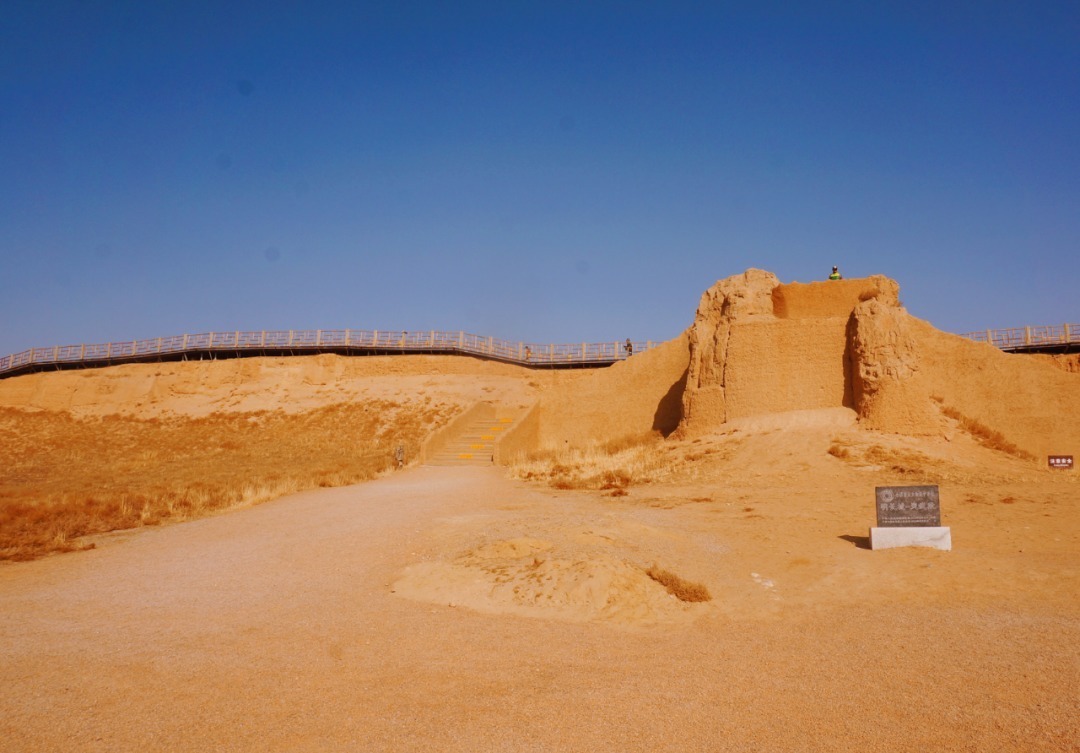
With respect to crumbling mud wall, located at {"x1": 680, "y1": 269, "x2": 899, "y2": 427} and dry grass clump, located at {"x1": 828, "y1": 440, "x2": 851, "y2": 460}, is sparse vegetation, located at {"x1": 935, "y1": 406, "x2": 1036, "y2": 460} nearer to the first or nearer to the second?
crumbling mud wall, located at {"x1": 680, "y1": 269, "x2": 899, "y2": 427}

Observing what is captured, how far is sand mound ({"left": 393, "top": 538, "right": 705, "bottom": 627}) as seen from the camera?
695 cm

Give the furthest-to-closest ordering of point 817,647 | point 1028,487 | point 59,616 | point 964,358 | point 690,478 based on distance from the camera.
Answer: point 964,358, point 690,478, point 1028,487, point 59,616, point 817,647

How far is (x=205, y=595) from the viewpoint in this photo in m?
7.62

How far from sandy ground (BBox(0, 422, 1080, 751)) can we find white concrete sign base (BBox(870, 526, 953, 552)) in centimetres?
20

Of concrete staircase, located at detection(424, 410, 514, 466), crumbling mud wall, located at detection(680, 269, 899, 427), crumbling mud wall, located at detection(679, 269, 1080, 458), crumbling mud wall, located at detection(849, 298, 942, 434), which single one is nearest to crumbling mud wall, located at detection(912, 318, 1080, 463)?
crumbling mud wall, located at detection(679, 269, 1080, 458)

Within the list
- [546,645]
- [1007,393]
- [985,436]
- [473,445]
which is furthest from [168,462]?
[1007,393]

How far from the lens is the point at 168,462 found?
1092 inches

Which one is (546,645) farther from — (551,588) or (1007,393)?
(1007,393)

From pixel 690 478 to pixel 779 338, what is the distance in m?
5.93

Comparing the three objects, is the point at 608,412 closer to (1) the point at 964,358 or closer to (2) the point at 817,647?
(1) the point at 964,358

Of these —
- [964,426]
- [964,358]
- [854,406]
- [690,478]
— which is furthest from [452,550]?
[964,358]

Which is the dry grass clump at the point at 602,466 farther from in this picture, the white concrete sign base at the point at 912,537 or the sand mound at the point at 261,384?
the sand mound at the point at 261,384

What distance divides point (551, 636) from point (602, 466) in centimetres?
1286

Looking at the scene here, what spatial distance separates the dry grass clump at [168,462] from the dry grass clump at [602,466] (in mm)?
5244
